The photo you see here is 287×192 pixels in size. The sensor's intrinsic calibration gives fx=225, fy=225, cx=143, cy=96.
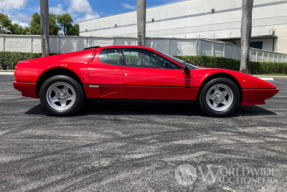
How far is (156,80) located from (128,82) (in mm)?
515

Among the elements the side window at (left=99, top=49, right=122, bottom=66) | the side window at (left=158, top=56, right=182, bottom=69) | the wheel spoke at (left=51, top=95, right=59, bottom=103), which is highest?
the side window at (left=99, top=49, right=122, bottom=66)

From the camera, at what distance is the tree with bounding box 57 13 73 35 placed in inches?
2322

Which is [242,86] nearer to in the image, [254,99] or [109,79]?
[254,99]

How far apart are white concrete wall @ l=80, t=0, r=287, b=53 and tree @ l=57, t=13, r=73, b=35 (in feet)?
65.2

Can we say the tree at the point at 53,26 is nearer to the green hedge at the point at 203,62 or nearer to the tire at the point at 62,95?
the green hedge at the point at 203,62

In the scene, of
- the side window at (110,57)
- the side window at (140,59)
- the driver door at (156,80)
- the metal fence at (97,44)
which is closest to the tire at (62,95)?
the side window at (110,57)

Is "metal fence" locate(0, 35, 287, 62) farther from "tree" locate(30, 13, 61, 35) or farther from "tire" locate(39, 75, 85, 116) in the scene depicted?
"tree" locate(30, 13, 61, 35)

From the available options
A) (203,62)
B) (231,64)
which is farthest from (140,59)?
(231,64)

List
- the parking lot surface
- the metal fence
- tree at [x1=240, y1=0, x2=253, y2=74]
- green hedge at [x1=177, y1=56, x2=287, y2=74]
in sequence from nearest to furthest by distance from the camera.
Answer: the parking lot surface
tree at [x1=240, y1=0, x2=253, y2=74]
green hedge at [x1=177, y1=56, x2=287, y2=74]
the metal fence

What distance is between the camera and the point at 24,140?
299 cm

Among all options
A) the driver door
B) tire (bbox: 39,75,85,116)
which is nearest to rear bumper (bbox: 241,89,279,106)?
the driver door

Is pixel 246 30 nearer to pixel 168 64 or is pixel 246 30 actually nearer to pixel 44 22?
pixel 168 64

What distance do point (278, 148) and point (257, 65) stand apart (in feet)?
65.4

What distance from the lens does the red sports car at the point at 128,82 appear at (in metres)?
4.14
